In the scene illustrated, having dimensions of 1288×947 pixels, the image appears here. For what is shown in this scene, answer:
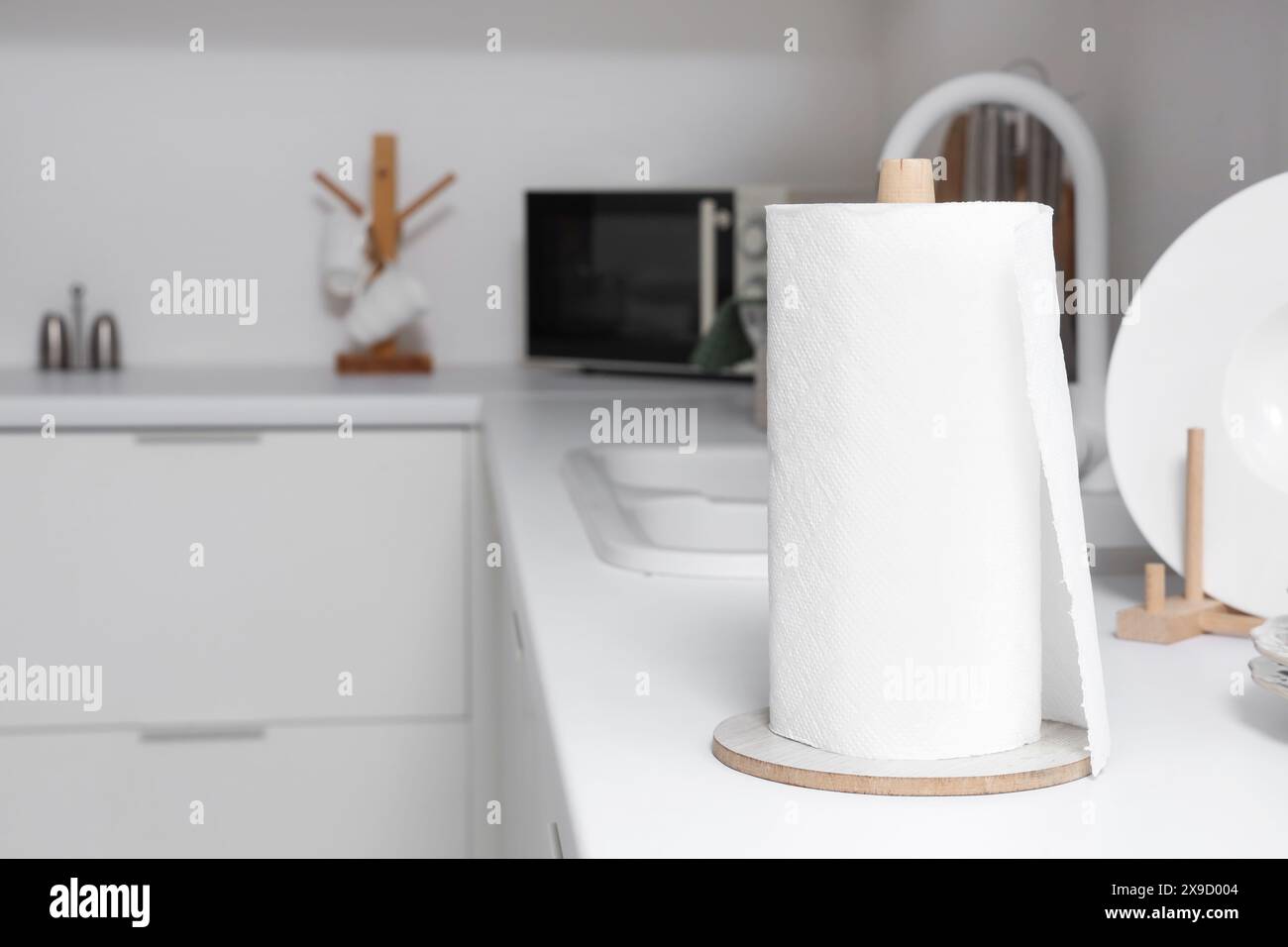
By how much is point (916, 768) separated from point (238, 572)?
162 cm

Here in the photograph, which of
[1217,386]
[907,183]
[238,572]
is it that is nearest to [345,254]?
[238,572]

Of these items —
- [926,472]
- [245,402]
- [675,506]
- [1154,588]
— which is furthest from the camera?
[245,402]

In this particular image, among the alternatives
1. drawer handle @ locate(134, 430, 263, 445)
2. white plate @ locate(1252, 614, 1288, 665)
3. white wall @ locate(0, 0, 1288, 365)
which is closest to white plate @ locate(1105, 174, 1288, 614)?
white plate @ locate(1252, 614, 1288, 665)

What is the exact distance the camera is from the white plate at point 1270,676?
59cm

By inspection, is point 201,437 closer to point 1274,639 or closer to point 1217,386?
point 1217,386

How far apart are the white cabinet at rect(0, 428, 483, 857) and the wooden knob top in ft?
5.03

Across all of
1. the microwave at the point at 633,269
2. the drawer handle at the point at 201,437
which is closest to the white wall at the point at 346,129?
the microwave at the point at 633,269

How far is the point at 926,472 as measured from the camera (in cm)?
52

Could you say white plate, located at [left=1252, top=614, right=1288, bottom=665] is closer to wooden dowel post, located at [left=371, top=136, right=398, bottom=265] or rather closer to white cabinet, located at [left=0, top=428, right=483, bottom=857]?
white cabinet, located at [left=0, top=428, right=483, bottom=857]

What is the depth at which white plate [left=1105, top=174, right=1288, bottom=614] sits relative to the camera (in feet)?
2.56

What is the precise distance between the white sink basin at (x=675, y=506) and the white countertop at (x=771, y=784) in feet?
0.09

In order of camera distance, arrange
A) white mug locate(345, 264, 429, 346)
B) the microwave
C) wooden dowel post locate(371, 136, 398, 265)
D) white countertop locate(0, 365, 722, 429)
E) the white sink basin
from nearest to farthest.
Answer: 1. the white sink basin
2. white countertop locate(0, 365, 722, 429)
3. the microwave
4. white mug locate(345, 264, 429, 346)
5. wooden dowel post locate(371, 136, 398, 265)
